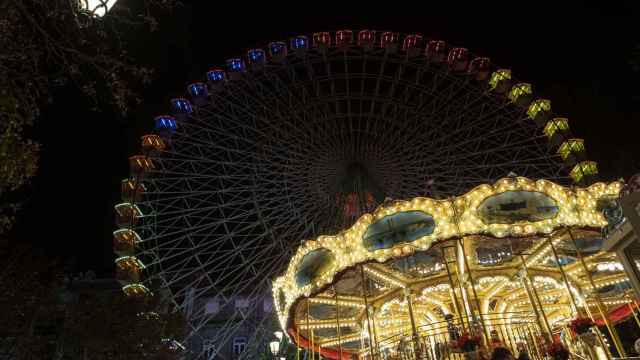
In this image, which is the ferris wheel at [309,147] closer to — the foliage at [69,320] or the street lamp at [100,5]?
the foliage at [69,320]

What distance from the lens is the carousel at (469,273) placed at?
8.98 meters

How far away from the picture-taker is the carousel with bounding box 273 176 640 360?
29.5 feet

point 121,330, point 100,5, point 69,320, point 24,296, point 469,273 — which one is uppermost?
point 24,296

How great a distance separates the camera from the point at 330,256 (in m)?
10.5

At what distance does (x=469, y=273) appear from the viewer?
8367 millimetres

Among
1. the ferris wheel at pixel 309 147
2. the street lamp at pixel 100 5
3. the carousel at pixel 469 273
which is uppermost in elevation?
the ferris wheel at pixel 309 147

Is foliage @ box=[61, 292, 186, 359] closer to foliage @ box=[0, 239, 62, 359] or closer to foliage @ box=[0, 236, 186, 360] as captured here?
foliage @ box=[0, 236, 186, 360]

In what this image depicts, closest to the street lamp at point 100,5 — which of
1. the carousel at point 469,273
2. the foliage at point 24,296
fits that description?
the carousel at point 469,273

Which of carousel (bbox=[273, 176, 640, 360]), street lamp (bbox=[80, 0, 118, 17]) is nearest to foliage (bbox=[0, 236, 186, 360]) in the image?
carousel (bbox=[273, 176, 640, 360])

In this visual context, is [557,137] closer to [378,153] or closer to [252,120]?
[378,153]

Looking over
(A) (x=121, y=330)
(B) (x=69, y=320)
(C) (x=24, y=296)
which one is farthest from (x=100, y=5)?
(B) (x=69, y=320)

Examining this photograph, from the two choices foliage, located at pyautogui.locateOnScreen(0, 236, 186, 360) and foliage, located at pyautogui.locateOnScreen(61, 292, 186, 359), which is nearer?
foliage, located at pyautogui.locateOnScreen(0, 236, 186, 360)

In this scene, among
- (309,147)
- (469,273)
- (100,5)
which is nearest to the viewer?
(100,5)

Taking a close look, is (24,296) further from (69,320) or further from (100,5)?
(100,5)
